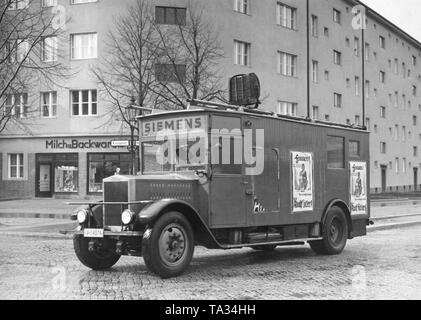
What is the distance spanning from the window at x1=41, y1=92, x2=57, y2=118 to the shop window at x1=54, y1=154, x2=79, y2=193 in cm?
264

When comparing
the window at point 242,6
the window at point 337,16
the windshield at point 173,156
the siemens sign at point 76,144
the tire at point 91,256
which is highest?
the window at point 337,16

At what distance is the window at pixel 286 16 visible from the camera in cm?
4178

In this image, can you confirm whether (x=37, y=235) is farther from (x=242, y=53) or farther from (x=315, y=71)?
(x=315, y=71)

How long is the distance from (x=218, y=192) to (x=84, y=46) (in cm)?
2892

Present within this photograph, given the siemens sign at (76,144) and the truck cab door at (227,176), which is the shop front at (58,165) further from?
the truck cab door at (227,176)

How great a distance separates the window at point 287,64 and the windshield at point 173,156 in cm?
3186

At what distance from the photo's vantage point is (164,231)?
8.73 meters

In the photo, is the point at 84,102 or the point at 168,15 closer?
the point at 168,15

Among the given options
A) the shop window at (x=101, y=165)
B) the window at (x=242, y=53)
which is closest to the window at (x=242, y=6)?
the window at (x=242, y=53)

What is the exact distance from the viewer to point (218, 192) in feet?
31.7

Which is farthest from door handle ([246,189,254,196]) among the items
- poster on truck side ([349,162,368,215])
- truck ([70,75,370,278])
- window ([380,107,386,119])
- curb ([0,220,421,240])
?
window ([380,107,386,119])

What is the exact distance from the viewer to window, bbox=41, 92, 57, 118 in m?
37.2

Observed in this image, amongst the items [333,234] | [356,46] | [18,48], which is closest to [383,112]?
[356,46]

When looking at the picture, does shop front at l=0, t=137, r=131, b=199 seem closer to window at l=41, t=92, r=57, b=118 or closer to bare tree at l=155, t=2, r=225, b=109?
window at l=41, t=92, r=57, b=118
